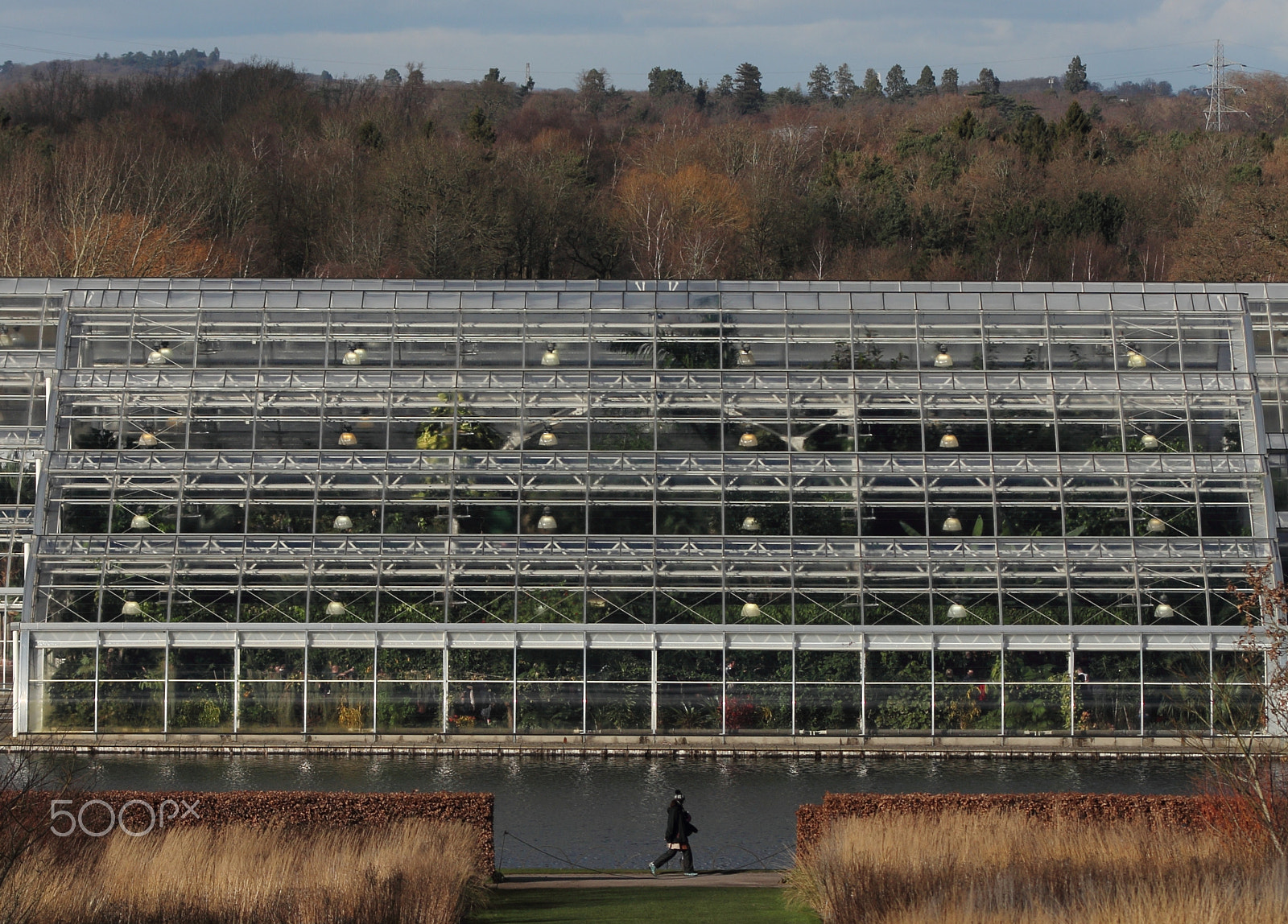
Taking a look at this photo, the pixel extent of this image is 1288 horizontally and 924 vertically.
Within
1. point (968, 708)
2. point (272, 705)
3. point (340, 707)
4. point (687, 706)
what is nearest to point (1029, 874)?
point (968, 708)

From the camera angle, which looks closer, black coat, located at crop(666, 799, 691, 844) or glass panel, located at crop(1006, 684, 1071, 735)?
black coat, located at crop(666, 799, 691, 844)

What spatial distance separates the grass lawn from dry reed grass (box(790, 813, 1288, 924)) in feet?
2.16

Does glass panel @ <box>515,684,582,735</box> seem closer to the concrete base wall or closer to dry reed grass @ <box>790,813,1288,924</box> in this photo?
the concrete base wall

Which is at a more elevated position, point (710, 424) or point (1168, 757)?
point (710, 424)

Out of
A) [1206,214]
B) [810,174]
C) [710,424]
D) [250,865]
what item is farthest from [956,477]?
[810,174]

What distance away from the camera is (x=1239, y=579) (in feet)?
126

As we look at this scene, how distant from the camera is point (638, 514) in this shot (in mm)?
39031

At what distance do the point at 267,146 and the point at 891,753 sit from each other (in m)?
88.7

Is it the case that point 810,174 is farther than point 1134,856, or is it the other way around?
point 810,174

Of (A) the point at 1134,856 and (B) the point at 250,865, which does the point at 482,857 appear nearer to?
(B) the point at 250,865

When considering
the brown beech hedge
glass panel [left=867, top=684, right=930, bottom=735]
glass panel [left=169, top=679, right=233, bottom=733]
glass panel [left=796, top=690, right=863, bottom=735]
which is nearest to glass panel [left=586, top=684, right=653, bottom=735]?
glass panel [left=796, top=690, right=863, bottom=735]

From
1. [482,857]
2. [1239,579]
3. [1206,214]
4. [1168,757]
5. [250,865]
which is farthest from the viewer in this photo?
[1206,214]

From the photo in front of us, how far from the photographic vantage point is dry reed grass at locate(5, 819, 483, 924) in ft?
62.6

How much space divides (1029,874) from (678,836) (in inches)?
268
